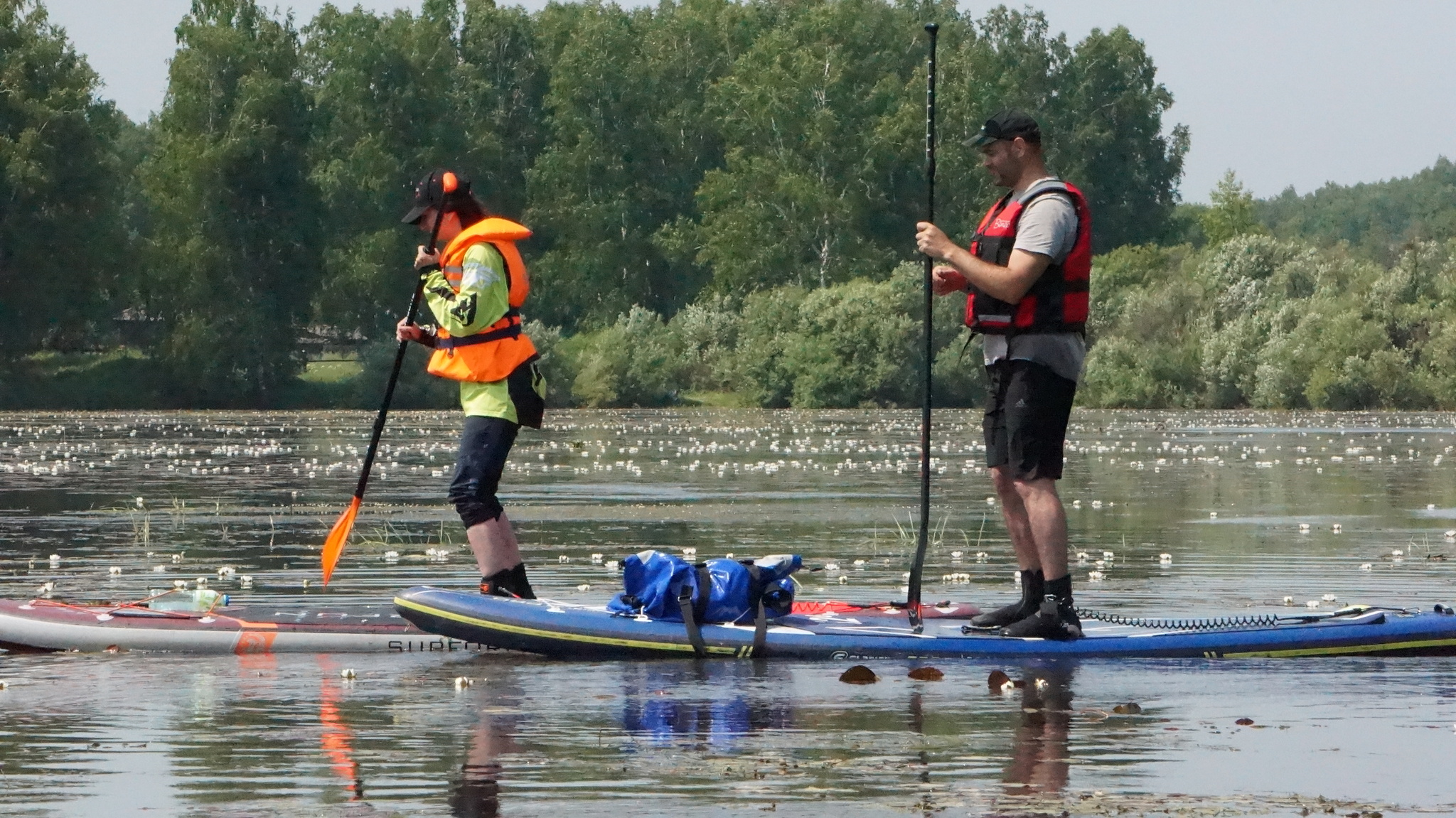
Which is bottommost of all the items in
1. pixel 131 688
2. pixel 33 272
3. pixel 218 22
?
pixel 131 688

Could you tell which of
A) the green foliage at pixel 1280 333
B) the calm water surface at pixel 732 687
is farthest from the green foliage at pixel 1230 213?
the calm water surface at pixel 732 687

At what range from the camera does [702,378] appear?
2694 inches

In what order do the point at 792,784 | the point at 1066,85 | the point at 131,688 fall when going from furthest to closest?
the point at 1066,85 → the point at 131,688 → the point at 792,784

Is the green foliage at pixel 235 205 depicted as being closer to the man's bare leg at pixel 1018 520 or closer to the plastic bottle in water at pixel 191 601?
the plastic bottle in water at pixel 191 601

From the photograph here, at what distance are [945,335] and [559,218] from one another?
30.7 m

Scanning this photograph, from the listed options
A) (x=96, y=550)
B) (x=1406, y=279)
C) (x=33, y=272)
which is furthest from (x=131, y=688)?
(x=33, y=272)

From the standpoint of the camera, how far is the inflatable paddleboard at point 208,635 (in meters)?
9.11

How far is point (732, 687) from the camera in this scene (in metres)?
7.88

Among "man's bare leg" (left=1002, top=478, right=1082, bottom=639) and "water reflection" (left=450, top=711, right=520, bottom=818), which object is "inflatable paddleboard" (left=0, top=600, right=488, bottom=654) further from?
"man's bare leg" (left=1002, top=478, right=1082, bottom=639)

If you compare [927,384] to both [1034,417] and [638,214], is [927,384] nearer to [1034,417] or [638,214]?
[1034,417]

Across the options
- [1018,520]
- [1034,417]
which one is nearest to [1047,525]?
[1018,520]

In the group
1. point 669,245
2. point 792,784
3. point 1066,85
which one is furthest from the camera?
point 1066,85

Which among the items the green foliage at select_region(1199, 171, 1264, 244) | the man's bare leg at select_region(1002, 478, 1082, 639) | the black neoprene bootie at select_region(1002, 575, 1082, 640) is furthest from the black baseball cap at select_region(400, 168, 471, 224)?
the green foliage at select_region(1199, 171, 1264, 244)

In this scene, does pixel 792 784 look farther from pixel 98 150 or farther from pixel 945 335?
pixel 98 150
